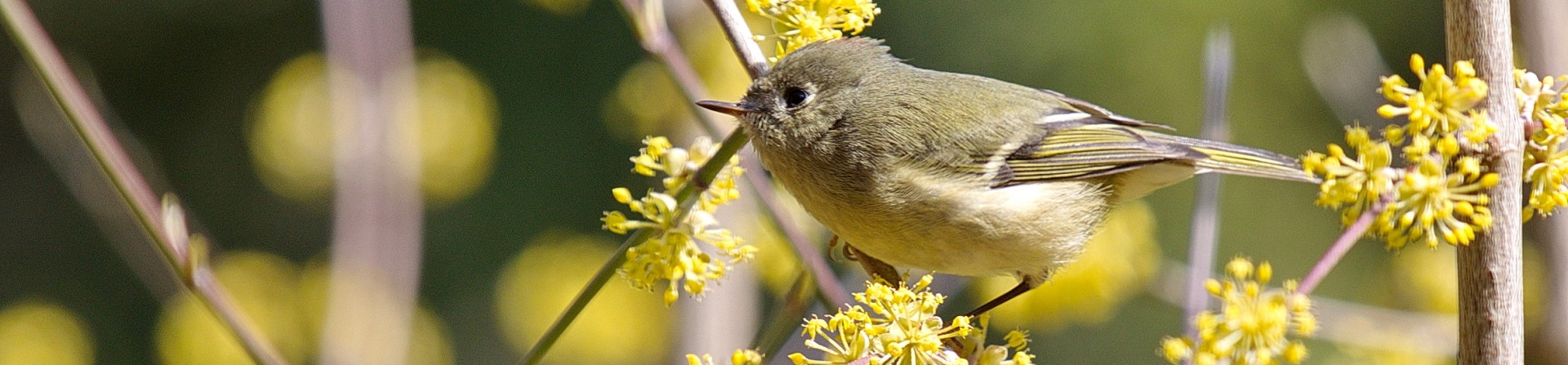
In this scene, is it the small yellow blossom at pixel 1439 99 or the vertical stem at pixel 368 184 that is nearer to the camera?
the small yellow blossom at pixel 1439 99

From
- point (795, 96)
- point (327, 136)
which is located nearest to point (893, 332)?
point (795, 96)

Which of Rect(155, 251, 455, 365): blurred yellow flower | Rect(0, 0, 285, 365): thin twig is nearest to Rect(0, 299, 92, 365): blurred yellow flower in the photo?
Rect(155, 251, 455, 365): blurred yellow flower

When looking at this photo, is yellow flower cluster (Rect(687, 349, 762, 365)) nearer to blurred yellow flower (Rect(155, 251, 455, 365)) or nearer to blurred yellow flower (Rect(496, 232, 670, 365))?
blurred yellow flower (Rect(496, 232, 670, 365))

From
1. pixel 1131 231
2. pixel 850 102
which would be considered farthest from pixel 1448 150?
pixel 1131 231

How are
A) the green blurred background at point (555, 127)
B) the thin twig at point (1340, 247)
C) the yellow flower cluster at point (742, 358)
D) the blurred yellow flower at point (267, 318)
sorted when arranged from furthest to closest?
1. the green blurred background at point (555, 127)
2. the blurred yellow flower at point (267, 318)
3. the yellow flower cluster at point (742, 358)
4. the thin twig at point (1340, 247)

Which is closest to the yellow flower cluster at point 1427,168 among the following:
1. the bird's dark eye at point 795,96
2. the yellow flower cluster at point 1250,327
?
the yellow flower cluster at point 1250,327

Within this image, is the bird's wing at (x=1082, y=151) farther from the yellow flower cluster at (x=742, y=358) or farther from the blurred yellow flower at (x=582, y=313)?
the blurred yellow flower at (x=582, y=313)
